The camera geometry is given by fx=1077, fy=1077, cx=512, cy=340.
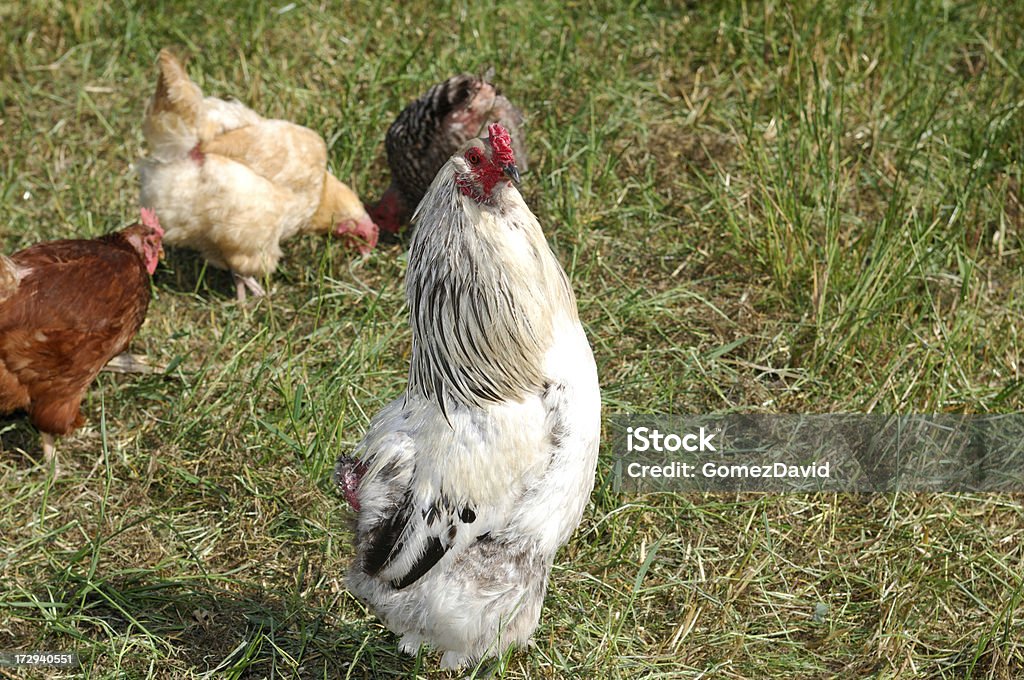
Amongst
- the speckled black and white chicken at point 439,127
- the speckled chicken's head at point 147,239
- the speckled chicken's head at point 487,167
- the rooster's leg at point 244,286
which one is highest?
the speckled chicken's head at point 487,167

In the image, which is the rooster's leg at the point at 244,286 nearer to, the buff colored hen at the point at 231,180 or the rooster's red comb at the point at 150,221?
the buff colored hen at the point at 231,180

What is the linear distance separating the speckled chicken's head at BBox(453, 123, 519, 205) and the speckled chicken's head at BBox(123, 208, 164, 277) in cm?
216

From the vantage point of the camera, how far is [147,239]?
4.88 m

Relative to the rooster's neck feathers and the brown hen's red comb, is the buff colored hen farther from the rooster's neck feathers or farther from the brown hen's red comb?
the brown hen's red comb

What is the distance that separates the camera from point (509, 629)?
3.56 m

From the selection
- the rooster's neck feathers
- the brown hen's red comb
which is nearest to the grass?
the rooster's neck feathers

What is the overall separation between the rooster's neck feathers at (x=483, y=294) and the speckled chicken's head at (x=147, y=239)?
1.96 metres

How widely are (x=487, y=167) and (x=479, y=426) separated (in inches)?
31.3

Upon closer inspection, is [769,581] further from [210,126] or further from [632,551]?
[210,126]

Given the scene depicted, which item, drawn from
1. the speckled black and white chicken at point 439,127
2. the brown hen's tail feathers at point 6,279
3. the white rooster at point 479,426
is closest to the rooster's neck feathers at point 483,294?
the white rooster at point 479,426

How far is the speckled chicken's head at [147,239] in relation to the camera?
190 inches

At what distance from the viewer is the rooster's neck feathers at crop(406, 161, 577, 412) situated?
10.8ft

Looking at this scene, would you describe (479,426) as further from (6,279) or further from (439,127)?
(439,127)

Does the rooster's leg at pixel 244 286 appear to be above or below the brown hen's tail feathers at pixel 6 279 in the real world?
below
